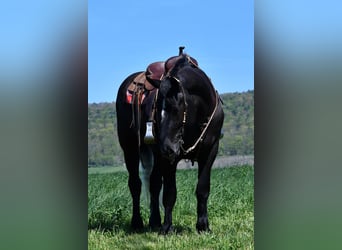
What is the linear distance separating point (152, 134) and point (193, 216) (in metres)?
0.39

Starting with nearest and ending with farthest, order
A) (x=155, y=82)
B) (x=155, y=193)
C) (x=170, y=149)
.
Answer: (x=170, y=149)
(x=155, y=82)
(x=155, y=193)

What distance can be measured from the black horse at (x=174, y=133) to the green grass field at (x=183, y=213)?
3cm

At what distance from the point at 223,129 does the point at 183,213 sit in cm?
38

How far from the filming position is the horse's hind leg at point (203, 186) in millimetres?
2549

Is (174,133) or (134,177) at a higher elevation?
(174,133)

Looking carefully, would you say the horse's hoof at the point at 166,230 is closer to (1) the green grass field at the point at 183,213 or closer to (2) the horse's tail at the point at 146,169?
(1) the green grass field at the point at 183,213

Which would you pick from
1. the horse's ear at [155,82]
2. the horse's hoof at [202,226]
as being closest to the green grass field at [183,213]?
the horse's hoof at [202,226]

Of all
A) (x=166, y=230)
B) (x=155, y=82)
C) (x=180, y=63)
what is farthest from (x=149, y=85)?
(x=166, y=230)

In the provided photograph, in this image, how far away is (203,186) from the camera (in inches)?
101

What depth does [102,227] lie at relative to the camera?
259cm

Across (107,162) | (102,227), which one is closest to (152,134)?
(107,162)

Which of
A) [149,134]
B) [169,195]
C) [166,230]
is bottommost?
[166,230]

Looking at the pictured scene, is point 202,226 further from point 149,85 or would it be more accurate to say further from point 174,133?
point 149,85
